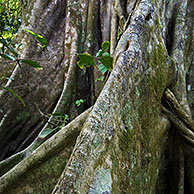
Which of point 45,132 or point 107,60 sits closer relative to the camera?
point 107,60

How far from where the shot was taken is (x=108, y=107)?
1187 millimetres

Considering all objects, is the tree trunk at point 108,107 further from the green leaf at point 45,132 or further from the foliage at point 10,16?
the foliage at point 10,16

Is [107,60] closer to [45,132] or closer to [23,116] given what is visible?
[45,132]

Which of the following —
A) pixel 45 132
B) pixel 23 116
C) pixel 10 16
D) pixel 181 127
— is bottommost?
pixel 181 127

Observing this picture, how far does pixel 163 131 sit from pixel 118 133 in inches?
28.8

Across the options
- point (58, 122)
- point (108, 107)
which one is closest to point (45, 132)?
point (58, 122)

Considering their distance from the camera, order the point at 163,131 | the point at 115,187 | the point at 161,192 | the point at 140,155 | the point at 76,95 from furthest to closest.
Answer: the point at 76,95 → the point at 161,192 → the point at 163,131 → the point at 140,155 → the point at 115,187

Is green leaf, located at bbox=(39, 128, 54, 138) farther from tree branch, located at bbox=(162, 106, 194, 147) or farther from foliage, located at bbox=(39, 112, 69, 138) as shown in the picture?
tree branch, located at bbox=(162, 106, 194, 147)

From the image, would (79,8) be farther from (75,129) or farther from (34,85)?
(75,129)

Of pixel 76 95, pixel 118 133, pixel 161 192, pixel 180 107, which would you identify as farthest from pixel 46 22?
pixel 161 192

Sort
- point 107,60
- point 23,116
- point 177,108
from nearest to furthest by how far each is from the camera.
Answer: point 107,60, point 177,108, point 23,116

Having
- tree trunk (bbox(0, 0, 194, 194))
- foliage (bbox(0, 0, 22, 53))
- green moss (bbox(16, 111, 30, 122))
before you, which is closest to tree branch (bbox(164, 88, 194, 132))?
tree trunk (bbox(0, 0, 194, 194))

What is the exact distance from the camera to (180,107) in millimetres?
1888

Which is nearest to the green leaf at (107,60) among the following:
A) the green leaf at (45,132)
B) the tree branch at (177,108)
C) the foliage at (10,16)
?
the tree branch at (177,108)
